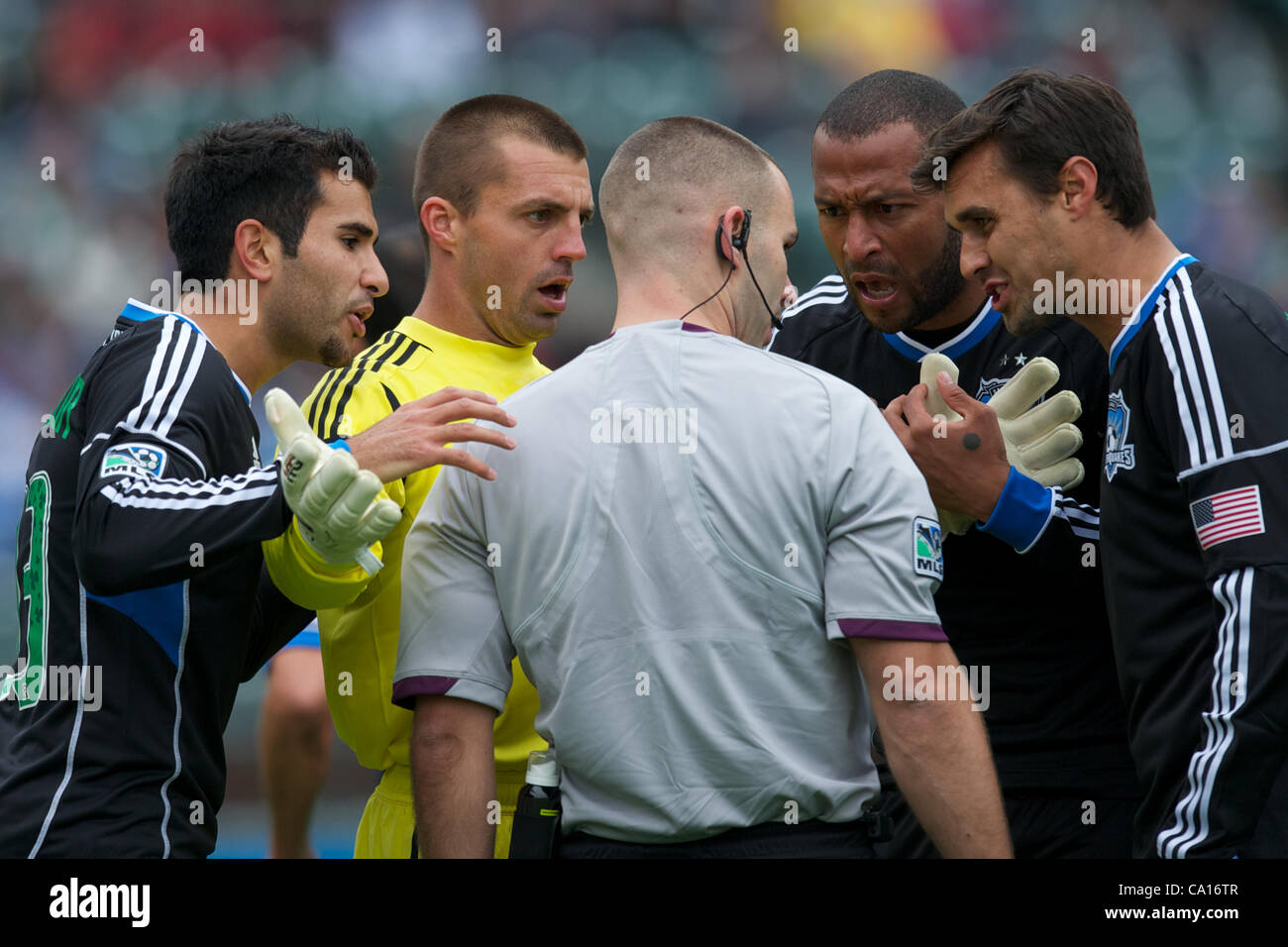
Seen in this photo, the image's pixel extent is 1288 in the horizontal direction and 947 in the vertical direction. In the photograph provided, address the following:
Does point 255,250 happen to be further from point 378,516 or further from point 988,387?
point 988,387

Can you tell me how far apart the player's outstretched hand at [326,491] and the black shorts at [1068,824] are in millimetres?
1236

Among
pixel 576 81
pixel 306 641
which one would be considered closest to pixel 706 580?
pixel 306 641

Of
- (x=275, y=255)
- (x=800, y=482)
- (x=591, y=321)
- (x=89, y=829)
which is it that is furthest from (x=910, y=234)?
(x=591, y=321)

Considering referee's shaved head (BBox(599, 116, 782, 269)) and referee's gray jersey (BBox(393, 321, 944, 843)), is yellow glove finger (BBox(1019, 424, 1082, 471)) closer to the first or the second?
referee's gray jersey (BBox(393, 321, 944, 843))

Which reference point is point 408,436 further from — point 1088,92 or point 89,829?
point 1088,92

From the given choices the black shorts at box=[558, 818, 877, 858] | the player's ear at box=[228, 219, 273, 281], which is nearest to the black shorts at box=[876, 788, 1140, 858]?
the black shorts at box=[558, 818, 877, 858]

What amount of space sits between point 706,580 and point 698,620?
6 cm

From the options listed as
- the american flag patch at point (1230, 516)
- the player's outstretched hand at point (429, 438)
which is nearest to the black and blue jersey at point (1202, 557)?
the american flag patch at point (1230, 516)

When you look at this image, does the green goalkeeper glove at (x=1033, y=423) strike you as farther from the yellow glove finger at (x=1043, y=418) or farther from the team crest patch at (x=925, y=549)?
the team crest patch at (x=925, y=549)

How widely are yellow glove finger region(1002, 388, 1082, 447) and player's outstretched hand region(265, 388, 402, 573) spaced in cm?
125

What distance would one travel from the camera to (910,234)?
2.94 m

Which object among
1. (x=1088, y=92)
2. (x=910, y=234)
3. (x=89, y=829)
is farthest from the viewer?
(x=910, y=234)
